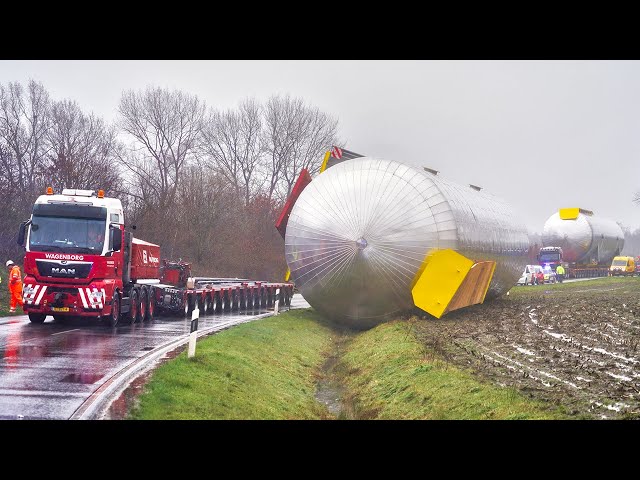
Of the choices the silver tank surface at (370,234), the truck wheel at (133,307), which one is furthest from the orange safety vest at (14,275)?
the silver tank surface at (370,234)

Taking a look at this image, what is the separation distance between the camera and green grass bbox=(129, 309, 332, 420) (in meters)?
10.3

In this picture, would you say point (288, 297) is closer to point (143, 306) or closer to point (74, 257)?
point (143, 306)

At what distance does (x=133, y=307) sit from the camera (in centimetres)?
2192

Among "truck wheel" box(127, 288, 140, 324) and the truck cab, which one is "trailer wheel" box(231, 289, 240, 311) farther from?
the truck cab

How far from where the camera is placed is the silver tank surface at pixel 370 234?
20828 mm

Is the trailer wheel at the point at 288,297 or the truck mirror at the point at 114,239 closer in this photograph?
the truck mirror at the point at 114,239

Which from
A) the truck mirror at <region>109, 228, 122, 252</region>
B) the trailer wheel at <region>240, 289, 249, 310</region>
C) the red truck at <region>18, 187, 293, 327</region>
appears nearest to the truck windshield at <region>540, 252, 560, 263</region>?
the trailer wheel at <region>240, 289, 249, 310</region>

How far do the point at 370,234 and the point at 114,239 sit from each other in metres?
6.85

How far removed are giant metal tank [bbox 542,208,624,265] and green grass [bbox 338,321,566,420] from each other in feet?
156

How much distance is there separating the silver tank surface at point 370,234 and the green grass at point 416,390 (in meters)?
2.72

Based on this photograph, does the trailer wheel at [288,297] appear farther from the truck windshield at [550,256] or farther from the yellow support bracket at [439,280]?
the truck windshield at [550,256]

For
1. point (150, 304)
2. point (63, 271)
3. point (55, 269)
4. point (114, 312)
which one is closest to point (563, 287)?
point (150, 304)
